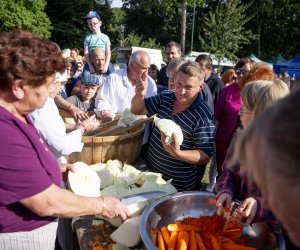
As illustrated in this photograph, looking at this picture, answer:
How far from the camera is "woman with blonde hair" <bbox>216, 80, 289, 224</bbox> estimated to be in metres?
1.72

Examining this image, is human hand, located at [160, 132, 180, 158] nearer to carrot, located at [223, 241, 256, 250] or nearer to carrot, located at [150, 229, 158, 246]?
carrot, located at [150, 229, 158, 246]

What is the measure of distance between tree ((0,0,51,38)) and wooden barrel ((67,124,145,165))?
86.3ft

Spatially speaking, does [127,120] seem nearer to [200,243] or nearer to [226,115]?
[200,243]

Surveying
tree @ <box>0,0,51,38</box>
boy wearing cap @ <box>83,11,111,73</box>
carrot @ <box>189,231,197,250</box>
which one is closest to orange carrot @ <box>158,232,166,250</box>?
carrot @ <box>189,231,197,250</box>

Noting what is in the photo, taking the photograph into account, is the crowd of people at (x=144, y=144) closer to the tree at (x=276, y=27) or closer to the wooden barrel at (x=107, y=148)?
the wooden barrel at (x=107, y=148)

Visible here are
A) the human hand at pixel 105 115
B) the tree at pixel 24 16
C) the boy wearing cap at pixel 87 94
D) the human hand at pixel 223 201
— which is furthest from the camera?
the tree at pixel 24 16

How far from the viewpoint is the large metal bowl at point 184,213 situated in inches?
65.4

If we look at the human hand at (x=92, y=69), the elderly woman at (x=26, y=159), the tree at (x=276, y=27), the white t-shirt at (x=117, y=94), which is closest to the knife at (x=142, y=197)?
the elderly woman at (x=26, y=159)

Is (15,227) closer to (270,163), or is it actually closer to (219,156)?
(270,163)

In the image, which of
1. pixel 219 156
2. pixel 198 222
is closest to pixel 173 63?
pixel 219 156

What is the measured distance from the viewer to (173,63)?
433cm

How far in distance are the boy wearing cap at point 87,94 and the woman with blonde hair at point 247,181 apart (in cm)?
228

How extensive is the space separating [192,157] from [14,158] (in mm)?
1368

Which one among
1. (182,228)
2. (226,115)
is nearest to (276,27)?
(226,115)
